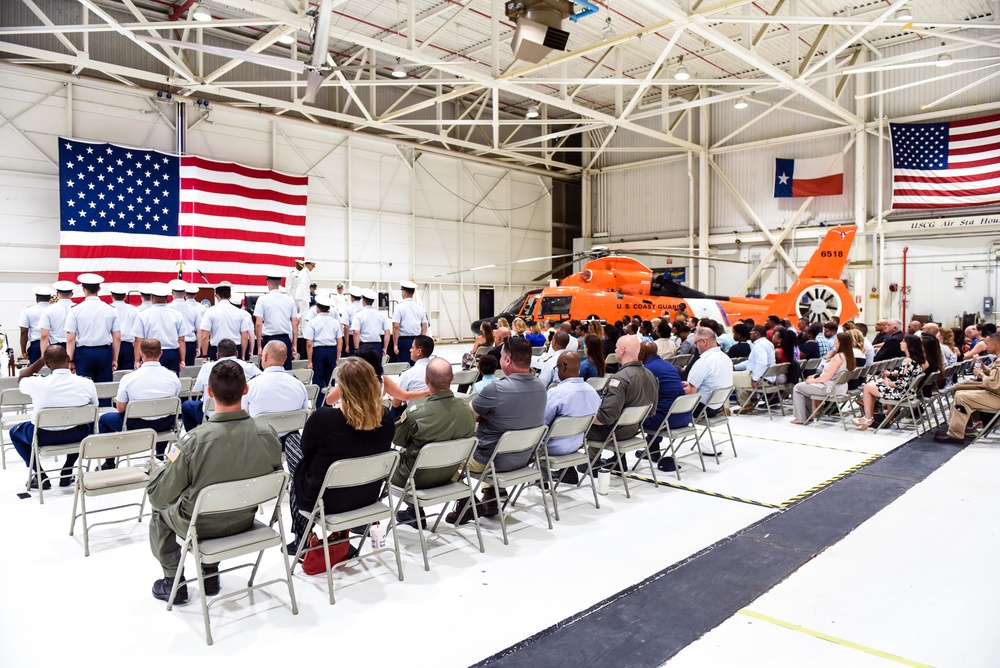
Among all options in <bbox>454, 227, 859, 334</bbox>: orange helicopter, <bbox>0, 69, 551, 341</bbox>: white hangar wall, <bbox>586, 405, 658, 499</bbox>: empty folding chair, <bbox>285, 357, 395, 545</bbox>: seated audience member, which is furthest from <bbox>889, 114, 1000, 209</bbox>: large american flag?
<bbox>285, 357, 395, 545</bbox>: seated audience member

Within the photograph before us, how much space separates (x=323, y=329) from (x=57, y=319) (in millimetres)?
3033

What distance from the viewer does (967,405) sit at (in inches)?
280

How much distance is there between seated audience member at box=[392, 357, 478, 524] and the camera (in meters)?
4.04

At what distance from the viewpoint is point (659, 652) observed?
9.56ft

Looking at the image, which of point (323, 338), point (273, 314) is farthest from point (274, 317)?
point (323, 338)

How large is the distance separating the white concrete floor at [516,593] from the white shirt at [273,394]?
1108mm

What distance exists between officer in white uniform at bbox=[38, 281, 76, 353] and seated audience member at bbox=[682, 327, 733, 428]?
6.97 metres

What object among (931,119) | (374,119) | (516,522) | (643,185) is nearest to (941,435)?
(516,522)

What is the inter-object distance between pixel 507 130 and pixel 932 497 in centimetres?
1923

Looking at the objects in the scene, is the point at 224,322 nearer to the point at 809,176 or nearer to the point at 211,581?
the point at 211,581

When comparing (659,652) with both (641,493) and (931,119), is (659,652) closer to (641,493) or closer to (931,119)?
(641,493)

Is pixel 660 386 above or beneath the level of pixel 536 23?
beneath

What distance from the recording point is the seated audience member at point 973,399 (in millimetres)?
6961

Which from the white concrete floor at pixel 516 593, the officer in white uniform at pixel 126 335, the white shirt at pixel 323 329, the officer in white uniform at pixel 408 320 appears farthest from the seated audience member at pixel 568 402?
the officer in white uniform at pixel 126 335
